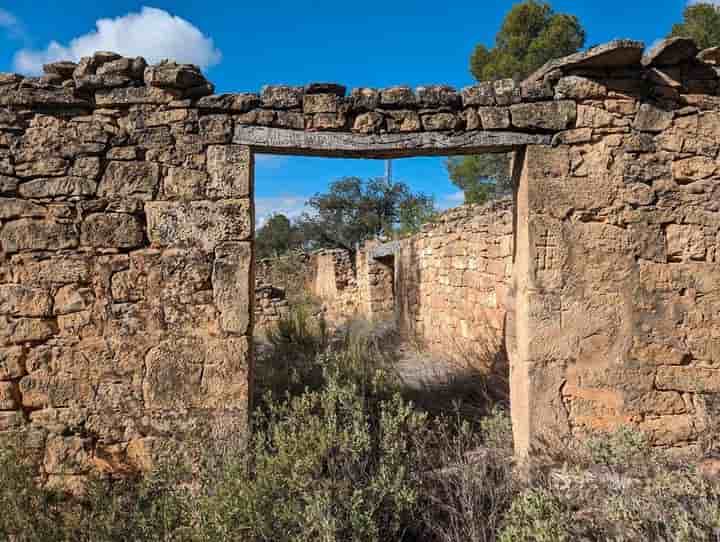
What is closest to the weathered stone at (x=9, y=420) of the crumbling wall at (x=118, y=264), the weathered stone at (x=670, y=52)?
the crumbling wall at (x=118, y=264)

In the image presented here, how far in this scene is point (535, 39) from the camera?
1355cm

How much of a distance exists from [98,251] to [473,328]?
4.70 m

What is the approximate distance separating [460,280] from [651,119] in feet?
12.7

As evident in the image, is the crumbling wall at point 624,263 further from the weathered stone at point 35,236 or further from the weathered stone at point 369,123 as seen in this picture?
the weathered stone at point 35,236

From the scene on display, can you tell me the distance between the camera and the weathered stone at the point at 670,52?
354 centimetres

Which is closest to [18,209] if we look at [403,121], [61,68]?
[61,68]

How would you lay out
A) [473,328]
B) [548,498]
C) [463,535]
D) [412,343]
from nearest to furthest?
[548,498]
[463,535]
[473,328]
[412,343]

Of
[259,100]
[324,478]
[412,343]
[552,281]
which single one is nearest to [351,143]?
[259,100]

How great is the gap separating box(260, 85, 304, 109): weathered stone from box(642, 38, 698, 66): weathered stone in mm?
2394

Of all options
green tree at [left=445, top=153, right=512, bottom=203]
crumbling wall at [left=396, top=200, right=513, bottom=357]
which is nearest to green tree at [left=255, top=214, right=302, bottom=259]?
green tree at [left=445, top=153, right=512, bottom=203]

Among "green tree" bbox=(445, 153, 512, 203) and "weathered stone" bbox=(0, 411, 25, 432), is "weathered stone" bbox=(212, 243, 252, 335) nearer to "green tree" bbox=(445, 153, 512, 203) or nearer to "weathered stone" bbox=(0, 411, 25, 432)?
"weathered stone" bbox=(0, 411, 25, 432)

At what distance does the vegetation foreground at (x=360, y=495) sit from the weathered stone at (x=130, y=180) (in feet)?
5.39

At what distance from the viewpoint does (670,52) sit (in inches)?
142

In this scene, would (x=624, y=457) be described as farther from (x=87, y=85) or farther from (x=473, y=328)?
(x=87, y=85)
